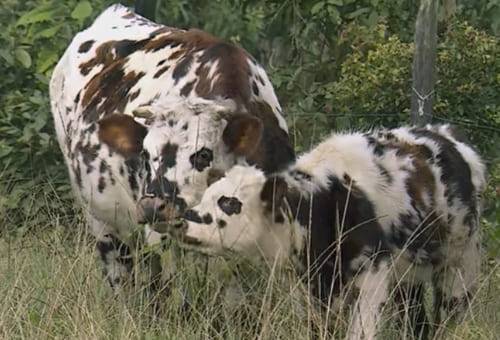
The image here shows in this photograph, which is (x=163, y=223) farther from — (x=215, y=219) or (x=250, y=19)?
(x=250, y=19)

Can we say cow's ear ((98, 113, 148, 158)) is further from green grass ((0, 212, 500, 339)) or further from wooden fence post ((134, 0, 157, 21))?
wooden fence post ((134, 0, 157, 21))

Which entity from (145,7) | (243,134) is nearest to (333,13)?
(145,7)

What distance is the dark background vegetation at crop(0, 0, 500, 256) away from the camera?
9.20 m

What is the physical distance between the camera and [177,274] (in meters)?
7.08

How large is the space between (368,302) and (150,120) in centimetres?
145

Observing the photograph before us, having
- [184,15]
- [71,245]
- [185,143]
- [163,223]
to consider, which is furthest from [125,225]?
[184,15]

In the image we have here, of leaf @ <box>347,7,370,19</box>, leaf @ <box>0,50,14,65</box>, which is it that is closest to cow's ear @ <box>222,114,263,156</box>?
leaf @ <box>347,7,370,19</box>

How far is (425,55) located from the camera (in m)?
8.20

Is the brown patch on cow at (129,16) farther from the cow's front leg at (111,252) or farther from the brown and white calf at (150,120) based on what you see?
the cow's front leg at (111,252)

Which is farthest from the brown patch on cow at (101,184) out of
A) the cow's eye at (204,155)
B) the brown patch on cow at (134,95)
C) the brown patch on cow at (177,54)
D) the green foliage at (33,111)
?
the green foliage at (33,111)

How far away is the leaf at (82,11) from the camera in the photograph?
33.1 ft

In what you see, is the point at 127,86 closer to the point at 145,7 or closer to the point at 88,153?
the point at 88,153

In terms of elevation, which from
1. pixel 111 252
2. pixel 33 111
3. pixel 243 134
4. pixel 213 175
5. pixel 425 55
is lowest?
pixel 33 111

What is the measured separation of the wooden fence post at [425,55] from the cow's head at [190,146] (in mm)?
1648
